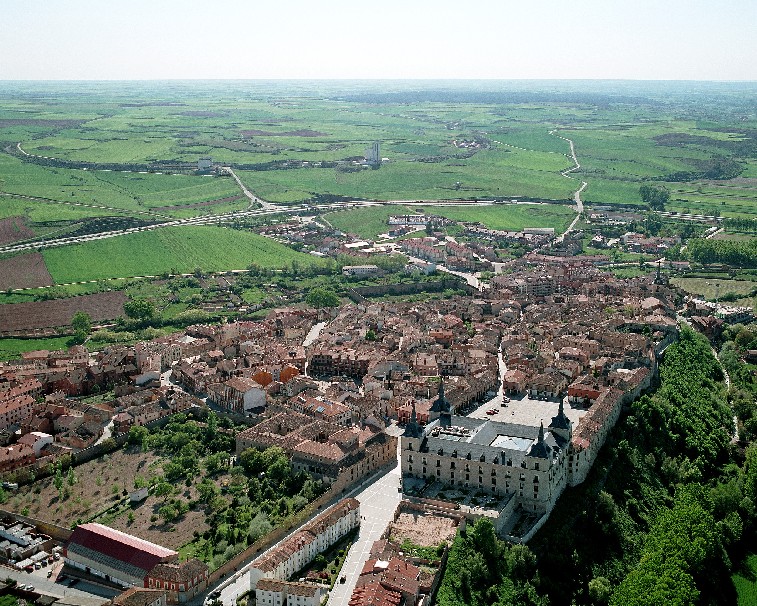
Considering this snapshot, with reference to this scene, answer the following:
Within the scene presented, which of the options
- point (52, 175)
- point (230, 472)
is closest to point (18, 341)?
point (230, 472)

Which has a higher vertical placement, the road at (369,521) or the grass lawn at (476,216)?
the road at (369,521)

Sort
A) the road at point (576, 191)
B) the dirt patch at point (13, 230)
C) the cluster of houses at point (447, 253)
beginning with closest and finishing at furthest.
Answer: the cluster of houses at point (447, 253)
the dirt patch at point (13, 230)
the road at point (576, 191)

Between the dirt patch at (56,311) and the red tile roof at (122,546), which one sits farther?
the dirt patch at (56,311)

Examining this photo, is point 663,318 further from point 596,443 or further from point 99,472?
point 99,472

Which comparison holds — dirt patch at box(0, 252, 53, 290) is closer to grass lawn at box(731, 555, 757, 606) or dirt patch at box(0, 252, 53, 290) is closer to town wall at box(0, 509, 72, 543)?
town wall at box(0, 509, 72, 543)

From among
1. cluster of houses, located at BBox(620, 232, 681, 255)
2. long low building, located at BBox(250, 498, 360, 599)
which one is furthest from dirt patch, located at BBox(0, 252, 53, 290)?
cluster of houses, located at BBox(620, 232, 681, 255)

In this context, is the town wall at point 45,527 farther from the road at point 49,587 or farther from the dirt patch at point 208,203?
the dirt patch at point 208,203

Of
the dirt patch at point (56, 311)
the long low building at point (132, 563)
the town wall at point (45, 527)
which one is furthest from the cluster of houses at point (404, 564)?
the dirt patch at point (56, 311)

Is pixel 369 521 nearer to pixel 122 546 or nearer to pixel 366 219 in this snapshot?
pixel 122 546
